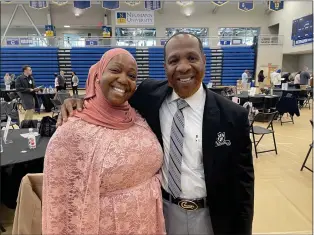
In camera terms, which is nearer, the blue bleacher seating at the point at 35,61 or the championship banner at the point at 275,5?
the championship banner at the point at 275,5

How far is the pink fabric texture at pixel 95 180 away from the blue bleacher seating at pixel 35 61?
1561 cm

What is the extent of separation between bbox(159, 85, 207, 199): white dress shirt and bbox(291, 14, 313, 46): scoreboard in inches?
594

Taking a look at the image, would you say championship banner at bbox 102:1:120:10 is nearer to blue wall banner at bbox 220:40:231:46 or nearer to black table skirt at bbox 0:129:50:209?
blue wall banner at bbox 220:40:231:46

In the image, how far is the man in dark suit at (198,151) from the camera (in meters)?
1.29

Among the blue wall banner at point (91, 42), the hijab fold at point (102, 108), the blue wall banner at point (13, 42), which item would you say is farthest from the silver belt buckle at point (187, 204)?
the blue wall banner at point (13, 42)

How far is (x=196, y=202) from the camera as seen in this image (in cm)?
133

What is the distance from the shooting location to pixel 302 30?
14867 mm

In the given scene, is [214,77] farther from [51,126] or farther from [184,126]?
[184,126]

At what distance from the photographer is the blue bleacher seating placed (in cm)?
1497

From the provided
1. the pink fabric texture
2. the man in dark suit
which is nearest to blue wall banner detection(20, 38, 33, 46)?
the man in dark suit

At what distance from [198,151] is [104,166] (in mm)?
474

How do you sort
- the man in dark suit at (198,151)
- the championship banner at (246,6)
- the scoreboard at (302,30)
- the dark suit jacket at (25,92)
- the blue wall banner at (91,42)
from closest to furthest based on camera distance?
the man in dark suit at (198,151) < the dark suit jacket at (25,92) < the championship banner at (246,6) < the scoreboard at (302,30) < the blue wall banner at (91,42)

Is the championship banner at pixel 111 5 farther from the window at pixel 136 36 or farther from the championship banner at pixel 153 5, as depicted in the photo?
the window at pixel 136 36

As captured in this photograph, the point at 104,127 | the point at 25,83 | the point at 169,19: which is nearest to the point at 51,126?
the point at 104,127
